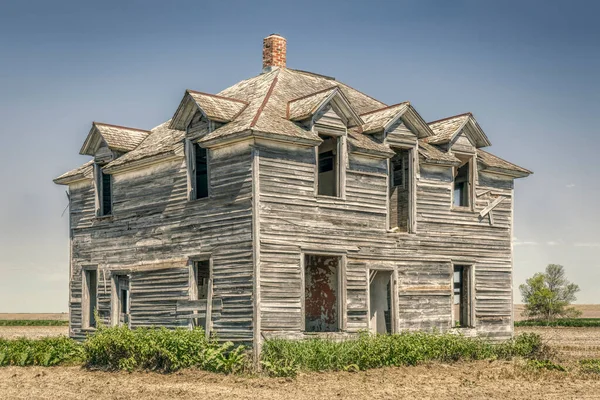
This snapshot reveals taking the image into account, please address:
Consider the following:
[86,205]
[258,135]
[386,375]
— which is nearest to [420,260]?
[386,375]

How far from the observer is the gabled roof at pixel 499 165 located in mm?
29781

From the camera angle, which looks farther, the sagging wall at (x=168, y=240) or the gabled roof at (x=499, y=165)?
the gabled roof at (x=499, y=165)

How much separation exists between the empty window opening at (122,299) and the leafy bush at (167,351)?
10.2 ft

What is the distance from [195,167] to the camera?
26141 mm

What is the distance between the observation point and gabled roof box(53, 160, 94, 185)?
3133 centimetres

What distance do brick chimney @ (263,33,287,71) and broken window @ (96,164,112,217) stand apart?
6.90 m

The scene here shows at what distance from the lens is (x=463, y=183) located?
2969 cm

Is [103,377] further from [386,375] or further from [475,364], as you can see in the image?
[475,364]

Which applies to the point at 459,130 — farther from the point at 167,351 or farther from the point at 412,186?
the point at 167,351

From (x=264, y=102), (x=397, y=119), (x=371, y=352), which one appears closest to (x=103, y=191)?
(x=264, y=102)

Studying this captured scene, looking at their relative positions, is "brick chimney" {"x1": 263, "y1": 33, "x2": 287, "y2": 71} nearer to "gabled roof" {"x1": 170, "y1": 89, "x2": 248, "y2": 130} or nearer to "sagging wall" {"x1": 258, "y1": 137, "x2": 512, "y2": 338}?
"gabled roof" {"x1": 170, "y1": 89, "x2": 248, "y2": 130}

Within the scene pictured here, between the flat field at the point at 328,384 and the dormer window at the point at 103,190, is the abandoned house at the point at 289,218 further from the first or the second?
the flat field at the point at 328,384

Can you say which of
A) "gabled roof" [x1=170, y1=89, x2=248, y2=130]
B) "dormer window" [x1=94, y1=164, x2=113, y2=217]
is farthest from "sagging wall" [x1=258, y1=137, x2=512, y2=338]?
"dormer window" [x1=94, y1=164, x2=113, y2=217]

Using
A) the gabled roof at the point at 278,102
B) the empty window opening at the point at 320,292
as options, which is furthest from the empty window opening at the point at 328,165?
the empty window opening at the point at 320,292
